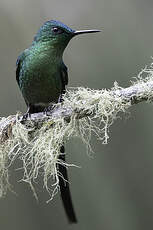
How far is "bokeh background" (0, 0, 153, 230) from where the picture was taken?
363 centimetres

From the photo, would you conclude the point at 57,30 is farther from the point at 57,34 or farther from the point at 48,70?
the point at 48,70

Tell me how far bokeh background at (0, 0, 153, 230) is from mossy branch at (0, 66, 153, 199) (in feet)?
3.61

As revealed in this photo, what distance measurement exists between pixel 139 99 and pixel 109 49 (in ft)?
5.08

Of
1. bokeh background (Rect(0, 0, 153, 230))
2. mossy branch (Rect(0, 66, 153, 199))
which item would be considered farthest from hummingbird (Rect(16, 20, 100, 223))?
bokeh background (Rect(0, 0, 153, 230))

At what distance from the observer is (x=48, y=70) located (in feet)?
9.50

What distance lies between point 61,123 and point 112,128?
128cm

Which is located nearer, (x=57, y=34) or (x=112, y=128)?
(x=57, y=34)

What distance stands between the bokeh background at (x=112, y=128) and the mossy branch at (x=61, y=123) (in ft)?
3.61

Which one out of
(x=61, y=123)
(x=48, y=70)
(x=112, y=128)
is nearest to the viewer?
(x=61, y=123)

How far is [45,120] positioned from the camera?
2.57 m

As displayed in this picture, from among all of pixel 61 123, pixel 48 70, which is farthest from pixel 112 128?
pixel 61 123

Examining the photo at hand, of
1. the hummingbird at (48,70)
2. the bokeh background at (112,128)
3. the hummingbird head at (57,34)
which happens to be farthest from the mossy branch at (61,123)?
the bokeh background at (112,128)

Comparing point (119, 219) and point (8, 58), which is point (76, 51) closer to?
point (8, 58)

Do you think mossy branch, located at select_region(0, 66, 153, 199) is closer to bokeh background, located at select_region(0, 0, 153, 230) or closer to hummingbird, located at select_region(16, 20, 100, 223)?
hummingbird, located at select_region(16, 20, 100, 223)
